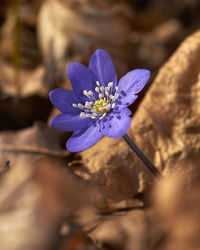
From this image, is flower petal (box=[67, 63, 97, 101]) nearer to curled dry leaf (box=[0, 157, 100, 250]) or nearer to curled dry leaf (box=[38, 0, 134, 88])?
curled dry leaf (box=[0, 157, 100, 250])

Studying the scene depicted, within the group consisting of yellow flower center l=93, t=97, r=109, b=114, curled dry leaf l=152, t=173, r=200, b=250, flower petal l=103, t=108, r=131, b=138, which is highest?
yellow flower center l=93, t=97, r=109, b=114

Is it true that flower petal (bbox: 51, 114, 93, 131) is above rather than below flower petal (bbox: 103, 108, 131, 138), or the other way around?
above

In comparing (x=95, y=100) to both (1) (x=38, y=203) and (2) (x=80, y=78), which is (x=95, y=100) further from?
(1) (x=38, y=203)

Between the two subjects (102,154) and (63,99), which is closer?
(63,99)

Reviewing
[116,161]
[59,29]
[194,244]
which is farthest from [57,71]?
[194,244]

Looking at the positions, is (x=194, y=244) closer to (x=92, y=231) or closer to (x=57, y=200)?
(x=92, y=231)

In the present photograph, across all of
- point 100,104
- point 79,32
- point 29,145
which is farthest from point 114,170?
point 79,32

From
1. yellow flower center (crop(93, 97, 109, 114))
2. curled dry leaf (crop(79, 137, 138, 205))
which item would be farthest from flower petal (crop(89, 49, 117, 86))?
curled dry leaf (crop(79, 137, 138, 205))
